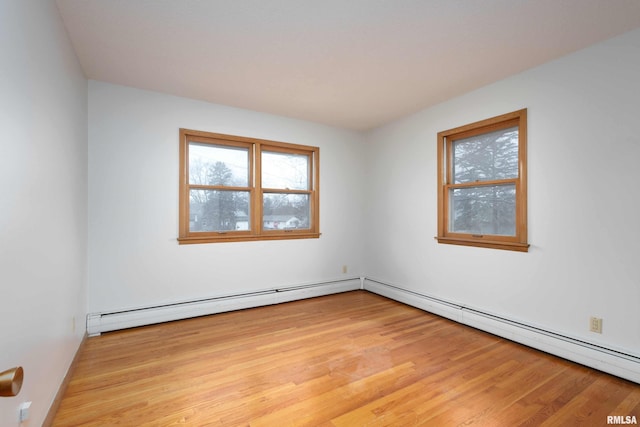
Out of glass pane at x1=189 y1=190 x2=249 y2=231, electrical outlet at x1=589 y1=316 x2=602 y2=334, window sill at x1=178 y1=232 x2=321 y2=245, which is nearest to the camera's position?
electrical outlet at x1=589 y1=316 x2=602 y2=334

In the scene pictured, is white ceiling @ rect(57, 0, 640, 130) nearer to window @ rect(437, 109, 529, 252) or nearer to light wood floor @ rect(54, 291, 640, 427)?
window @ rect(437, 109, 529, 252)

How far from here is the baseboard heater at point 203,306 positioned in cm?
312

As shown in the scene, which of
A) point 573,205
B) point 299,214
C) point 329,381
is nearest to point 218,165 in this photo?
point 299,214

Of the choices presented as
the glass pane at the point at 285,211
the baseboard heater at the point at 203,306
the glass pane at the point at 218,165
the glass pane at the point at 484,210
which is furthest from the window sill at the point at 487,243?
the glass pane at the point at 218,165

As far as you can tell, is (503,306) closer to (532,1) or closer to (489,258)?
(489,258)

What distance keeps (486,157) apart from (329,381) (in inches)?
110

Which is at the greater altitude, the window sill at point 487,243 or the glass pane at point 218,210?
the glass pane at point 218,210

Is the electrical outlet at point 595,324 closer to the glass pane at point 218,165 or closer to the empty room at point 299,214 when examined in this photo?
the empty room at point 299,214

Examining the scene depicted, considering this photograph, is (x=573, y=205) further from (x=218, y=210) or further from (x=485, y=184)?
(x=218, y=210)

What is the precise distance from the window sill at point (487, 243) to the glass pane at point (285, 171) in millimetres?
2089

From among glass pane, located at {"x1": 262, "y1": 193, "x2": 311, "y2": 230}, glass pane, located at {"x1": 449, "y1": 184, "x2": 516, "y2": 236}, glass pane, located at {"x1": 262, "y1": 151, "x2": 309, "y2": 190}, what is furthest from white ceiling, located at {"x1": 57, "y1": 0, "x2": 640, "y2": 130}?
glass pane, located at {"x1": 262, "y1": 193, "x2": 311, "y2": 230}

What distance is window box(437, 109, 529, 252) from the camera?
2961mm

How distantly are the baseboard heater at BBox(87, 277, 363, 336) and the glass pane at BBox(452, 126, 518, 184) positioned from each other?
2.42 metres

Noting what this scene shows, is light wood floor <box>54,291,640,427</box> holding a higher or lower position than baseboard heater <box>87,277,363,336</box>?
lower
